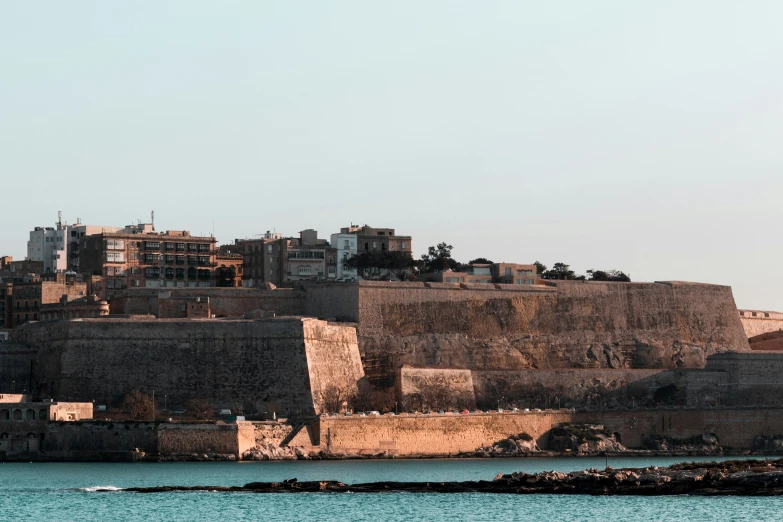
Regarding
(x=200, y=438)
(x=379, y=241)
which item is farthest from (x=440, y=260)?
(x=200, y=438)

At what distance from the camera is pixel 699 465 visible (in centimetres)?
5144

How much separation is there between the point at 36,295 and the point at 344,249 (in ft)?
52.2

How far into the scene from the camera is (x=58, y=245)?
84.5m

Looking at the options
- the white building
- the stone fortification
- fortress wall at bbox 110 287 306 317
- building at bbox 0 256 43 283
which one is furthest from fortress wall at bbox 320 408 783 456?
building at bbox 0 256 43 283

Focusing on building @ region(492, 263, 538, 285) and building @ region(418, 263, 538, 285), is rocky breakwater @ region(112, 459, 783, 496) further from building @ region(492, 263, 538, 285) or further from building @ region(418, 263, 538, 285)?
building @ region(492, 263, 538, 285)

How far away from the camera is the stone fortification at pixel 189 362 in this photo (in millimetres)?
66688

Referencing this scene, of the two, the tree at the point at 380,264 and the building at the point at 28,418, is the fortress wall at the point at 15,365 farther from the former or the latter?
the tree at the point at 380,264

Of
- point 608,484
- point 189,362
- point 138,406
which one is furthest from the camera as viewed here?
point 189,362

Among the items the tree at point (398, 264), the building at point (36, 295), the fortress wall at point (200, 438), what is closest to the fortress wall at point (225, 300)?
the building at point (36, 295)

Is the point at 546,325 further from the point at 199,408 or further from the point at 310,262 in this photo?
the point at 199,408

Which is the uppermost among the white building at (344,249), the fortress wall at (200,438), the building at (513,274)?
the white building at (344,249)

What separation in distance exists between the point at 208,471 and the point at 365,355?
1763 centimetres

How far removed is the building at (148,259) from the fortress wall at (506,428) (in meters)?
18.7

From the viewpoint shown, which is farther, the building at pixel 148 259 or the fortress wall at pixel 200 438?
the building at pixel 148 259
